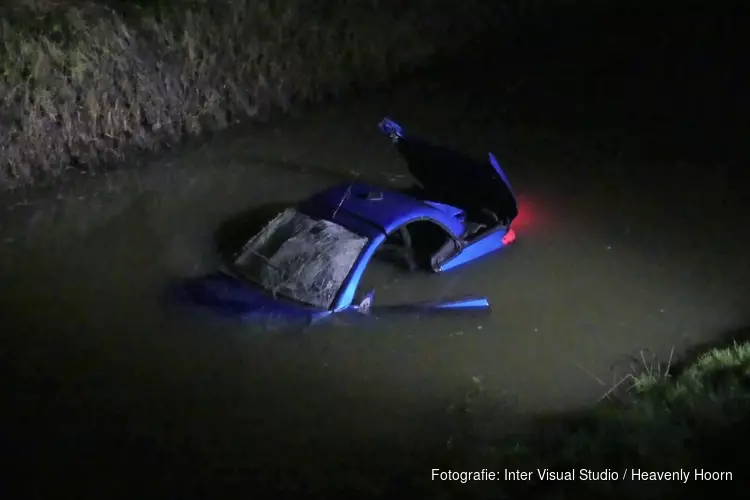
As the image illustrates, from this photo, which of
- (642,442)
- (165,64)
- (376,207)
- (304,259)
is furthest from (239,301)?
(165,64)

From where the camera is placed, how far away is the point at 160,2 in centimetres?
1112

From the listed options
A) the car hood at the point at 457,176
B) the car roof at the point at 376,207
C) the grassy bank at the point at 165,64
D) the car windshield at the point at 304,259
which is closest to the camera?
the car windshield at the point at 304,259

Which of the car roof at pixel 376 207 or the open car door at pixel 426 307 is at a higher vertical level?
the car roof at pixel 376 207

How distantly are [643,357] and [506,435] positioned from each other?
5.27 feet

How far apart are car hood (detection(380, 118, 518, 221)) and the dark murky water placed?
0.54 metres

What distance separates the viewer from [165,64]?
414 inches

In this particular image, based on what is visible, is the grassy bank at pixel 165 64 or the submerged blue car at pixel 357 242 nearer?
the submerged blue car at pixel 357 242

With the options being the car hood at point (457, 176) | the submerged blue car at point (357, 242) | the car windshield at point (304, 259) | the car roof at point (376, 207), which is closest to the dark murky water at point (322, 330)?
the submerged blue car at point (357, 242)

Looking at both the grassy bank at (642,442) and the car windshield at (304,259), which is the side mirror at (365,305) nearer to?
the car windshield at (304,259)

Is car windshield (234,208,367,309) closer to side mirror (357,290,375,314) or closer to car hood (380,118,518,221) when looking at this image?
side mirror (357,290,375,314)

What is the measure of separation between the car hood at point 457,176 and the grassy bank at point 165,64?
3508mm

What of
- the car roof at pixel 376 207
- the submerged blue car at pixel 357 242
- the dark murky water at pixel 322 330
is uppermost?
the car roof at pixel 376 207

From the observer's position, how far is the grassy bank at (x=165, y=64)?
9.47 metres

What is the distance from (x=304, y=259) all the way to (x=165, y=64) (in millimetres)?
4951
